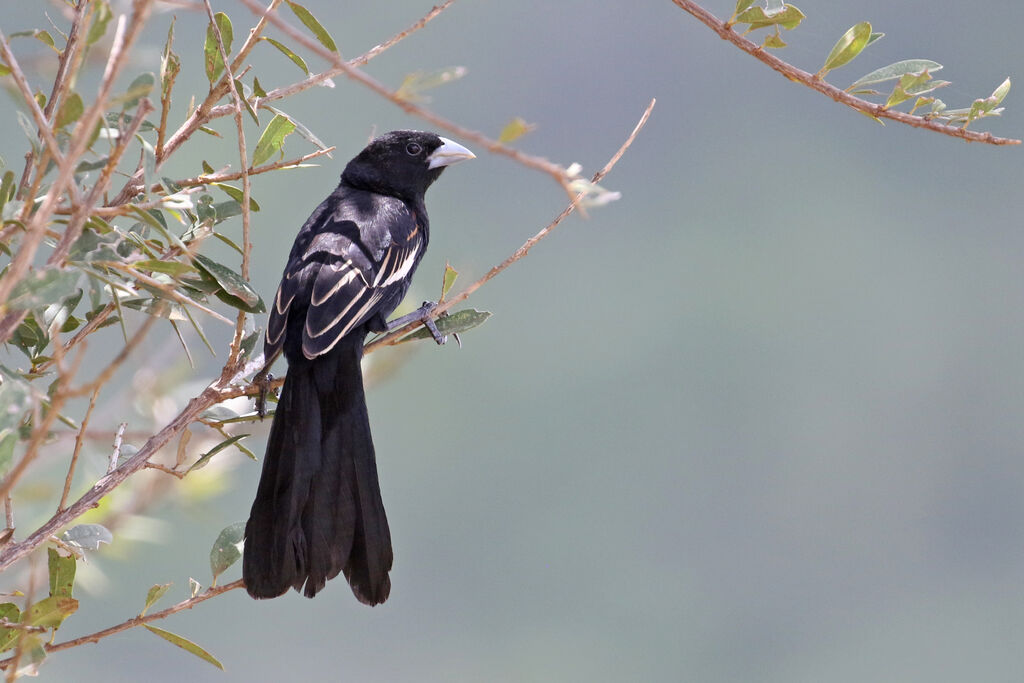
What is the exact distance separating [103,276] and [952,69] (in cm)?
1350

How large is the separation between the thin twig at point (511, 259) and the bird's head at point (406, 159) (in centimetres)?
103

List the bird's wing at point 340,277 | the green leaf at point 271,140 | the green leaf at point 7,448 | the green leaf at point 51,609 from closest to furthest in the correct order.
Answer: the green leaf at point 7,448 < the green leaf at point 51,609 < the green leaf at point 271,140 < the bird's wing at point 340,277

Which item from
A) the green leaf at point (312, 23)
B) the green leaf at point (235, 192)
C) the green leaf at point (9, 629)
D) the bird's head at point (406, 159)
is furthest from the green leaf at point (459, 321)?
the bird's head at point (406, 159)

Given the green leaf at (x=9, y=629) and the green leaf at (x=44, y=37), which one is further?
the green leaf at (x=44, y=37)

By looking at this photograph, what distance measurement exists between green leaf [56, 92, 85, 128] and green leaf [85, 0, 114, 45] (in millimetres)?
69

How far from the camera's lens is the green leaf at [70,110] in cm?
101

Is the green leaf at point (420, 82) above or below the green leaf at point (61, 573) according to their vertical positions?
above

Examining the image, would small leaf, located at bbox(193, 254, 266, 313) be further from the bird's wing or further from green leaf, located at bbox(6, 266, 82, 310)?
the bird's wing

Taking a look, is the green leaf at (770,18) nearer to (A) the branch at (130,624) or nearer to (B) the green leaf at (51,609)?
(A) the branch at (130,624)

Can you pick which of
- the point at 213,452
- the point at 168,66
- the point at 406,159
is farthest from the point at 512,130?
the point at 406,159

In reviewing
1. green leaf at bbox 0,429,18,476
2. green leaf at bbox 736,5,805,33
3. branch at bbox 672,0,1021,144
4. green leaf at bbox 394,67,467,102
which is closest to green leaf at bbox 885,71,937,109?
branch at bbox 672,0,1021,144

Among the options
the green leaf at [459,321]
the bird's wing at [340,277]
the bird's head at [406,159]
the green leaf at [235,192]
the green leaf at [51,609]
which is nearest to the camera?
the green leaf at [51,609]

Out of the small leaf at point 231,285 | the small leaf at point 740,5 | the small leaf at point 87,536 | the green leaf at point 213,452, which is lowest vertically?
the small leaf at point 87,536

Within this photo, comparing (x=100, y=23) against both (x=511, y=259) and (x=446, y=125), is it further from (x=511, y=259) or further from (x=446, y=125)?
(x=511, y=259)
